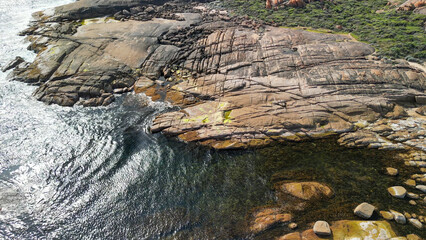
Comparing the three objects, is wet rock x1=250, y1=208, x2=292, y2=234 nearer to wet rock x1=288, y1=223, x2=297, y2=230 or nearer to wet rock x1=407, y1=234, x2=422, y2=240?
wet rock x1=288, y1=223, x2=297, y2=230

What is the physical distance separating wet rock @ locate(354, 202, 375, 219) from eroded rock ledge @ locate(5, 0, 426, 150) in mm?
6191

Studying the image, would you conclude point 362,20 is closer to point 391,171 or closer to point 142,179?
point 391,171

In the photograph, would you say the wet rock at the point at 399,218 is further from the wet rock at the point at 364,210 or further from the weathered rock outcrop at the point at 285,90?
the weathered rock outcrop at the point at 285,90

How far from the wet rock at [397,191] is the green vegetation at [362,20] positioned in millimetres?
17296

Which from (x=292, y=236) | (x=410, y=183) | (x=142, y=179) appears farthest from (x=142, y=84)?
(x=410, y=183)

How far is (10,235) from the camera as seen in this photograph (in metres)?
15.3

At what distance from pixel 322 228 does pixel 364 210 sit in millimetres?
3047

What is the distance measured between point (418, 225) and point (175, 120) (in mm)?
18042

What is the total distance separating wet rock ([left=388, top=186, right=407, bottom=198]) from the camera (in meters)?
16.2

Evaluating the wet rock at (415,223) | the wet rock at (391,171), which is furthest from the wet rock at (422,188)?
the wet rock at (415,223)

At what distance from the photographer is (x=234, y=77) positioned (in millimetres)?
27000

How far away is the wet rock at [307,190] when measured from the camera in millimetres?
16625

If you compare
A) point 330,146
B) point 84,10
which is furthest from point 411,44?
point 84,10

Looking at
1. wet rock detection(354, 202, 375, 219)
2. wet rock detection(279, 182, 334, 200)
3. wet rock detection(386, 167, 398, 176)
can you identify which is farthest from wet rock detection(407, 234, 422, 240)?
wet rock detection(386, 167, 398, 176)
